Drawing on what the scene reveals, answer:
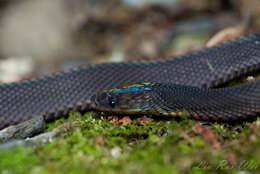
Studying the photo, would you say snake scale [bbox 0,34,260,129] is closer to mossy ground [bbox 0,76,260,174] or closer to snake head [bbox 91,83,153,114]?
snake head [bbox 91,83,153,114]

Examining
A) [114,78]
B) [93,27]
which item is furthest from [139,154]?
[93,27]

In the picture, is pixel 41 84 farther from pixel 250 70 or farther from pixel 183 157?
Answer: pixel 250 70

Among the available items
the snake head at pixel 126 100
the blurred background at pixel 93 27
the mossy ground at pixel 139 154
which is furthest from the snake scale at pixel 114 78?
the blurred background at pixel 93 27

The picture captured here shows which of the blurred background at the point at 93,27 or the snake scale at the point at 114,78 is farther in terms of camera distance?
the blurred background at the point at 93,27

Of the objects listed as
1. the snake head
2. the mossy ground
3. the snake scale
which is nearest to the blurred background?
the snake scale

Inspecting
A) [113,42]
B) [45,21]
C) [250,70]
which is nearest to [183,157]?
[250,70]

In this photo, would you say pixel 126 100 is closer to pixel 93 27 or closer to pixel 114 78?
pixel 114 78

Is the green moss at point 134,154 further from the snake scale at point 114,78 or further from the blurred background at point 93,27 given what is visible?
the blurred background at point 93,27
